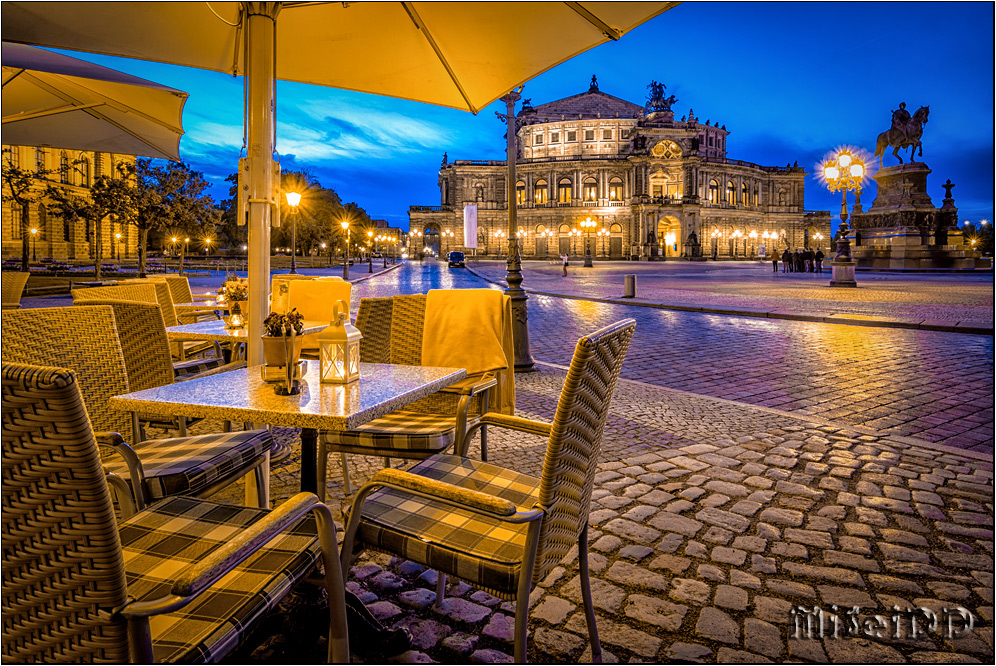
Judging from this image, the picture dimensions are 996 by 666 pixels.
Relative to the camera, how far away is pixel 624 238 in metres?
68.6

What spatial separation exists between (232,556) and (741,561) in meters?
2.28

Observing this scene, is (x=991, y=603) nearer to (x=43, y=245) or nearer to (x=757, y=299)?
(x=757, y=299)

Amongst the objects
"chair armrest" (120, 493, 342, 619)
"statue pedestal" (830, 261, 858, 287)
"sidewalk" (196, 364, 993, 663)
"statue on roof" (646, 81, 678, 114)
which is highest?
"statue on roof" (646, 81, 678, 114)

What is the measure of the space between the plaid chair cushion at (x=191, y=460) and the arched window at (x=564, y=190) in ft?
230

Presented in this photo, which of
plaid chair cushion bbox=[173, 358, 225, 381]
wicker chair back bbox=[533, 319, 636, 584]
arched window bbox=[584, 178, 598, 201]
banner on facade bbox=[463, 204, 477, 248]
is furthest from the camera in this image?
arched window bbox=[584, 178, 598, 201]

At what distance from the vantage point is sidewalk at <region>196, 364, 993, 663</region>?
2168 millimetres

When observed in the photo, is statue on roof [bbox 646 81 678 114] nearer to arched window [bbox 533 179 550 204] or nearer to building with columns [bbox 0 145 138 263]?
arched window [bbox 533 179 550 204]

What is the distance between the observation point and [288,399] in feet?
7.28

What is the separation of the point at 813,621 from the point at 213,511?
229cm

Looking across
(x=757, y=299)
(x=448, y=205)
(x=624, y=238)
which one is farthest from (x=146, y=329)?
(x=448, y=205)

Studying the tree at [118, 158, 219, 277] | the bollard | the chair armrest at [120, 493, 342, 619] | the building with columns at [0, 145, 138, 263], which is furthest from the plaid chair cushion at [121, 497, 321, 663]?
the building with columns at [0, 145, 138, 263]

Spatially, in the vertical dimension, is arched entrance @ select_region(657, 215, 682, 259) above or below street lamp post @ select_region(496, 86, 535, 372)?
above

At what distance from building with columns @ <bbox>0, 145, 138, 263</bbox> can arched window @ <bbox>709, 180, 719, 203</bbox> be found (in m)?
57.5

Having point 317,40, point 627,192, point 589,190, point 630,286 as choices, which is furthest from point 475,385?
point 589,190
